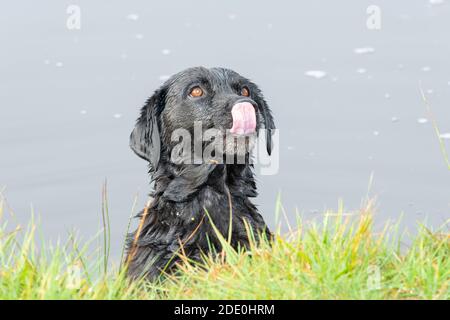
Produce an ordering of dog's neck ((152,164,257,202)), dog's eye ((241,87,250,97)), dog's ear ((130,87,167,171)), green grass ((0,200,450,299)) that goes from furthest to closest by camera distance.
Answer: dog's eye ((241,87,250,97)) → dog's ear ((130,87,167,171)) → dog's neck ((152,164,257,202)) → green grass ((0,200,450,299))

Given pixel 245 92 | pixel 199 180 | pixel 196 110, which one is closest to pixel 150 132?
pixel 196 110

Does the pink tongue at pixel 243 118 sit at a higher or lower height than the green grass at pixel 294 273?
higher

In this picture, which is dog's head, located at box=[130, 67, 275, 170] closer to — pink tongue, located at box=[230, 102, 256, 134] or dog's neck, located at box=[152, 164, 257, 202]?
pink tongue, located at box=[230, 102, 256, 134]

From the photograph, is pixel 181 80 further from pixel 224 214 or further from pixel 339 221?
pixel 339 221

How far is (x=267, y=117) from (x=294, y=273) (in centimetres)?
211

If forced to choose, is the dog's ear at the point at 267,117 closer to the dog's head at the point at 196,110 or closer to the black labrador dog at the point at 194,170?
the dog's head at the point at 196,110

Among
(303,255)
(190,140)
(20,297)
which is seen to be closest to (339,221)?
(303,255)

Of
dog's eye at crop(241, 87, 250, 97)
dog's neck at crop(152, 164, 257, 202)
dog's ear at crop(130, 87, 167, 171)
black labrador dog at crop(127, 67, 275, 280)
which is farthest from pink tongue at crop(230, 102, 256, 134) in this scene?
dog's ear at crop(130, 87, 167, 171)

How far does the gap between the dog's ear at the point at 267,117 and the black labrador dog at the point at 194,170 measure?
22cm

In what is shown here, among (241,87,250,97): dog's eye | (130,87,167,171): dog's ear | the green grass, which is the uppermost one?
(241,87,250,97): dog's eye

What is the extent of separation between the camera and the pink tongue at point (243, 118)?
5.38m

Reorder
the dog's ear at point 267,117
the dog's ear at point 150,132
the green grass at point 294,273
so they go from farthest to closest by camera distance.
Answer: the dog's ear at point 267,117, the dog's ear at point 150,132, the green grass at point 294,273

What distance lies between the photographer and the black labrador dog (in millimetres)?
5426

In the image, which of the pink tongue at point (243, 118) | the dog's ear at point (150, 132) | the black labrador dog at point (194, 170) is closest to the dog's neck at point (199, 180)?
the black labrador dog at point (194, 170)
